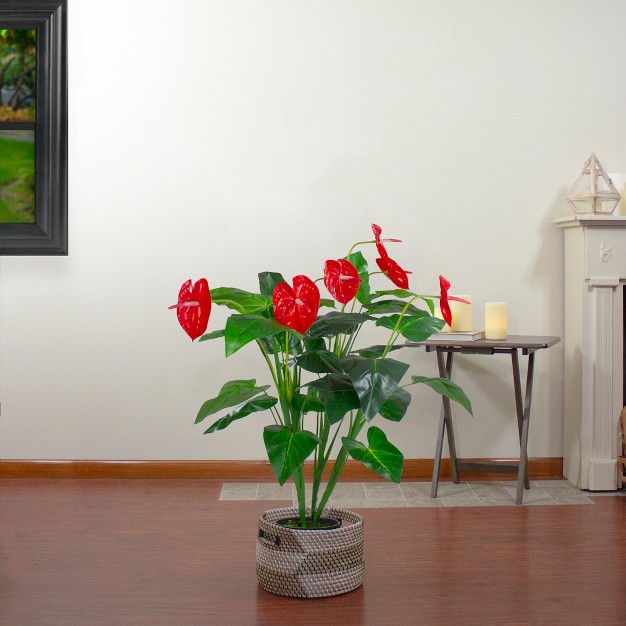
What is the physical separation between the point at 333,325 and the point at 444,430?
1.54 metres

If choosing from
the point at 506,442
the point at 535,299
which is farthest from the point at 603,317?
the point at 506,442

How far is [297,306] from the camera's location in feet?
7.57

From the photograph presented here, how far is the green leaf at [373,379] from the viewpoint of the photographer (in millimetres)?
2355

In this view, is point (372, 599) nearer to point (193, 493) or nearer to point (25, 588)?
point (25, 588)

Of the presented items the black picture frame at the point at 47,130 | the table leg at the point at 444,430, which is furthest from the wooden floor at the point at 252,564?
the black picture frame at the point at 47,130

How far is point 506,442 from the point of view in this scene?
4117 mm

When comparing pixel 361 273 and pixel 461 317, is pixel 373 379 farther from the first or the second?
pixel 461 317

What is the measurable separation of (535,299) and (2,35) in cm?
260

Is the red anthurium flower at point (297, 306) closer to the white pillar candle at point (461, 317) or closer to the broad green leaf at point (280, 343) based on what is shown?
the broad green leaf at point (280, 343)

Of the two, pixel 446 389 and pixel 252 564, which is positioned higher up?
pixel 446 389

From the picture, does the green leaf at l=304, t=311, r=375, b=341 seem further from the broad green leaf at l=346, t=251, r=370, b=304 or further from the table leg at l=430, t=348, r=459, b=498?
the table leg at l=430, t=348, r=459, b=498

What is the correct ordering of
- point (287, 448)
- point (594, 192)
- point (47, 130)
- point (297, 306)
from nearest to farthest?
point (297, 306) → point (287, 448) → point (594, 192) → point (47, 130)

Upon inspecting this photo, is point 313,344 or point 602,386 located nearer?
point 313,344

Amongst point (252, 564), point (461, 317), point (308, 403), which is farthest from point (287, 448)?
point (461, 317)
